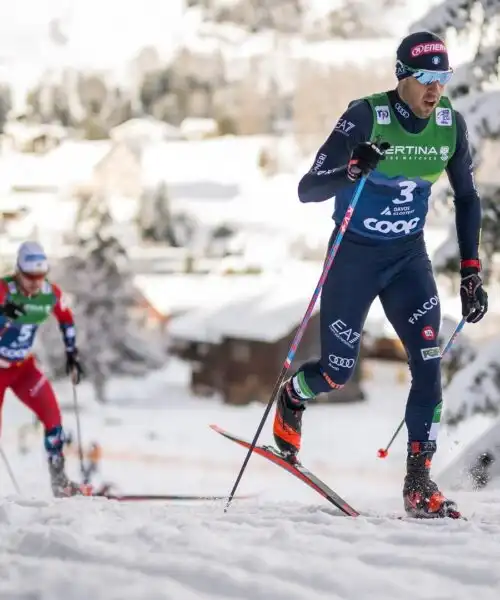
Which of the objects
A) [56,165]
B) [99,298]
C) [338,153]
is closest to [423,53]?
[338,153]

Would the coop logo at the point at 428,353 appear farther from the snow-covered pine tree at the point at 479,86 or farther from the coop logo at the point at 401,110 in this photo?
the snow-covered pine tree at the point at 479,86

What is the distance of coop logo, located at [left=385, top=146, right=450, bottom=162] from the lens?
16.6 feet

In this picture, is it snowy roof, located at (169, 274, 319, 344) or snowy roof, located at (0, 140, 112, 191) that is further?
snowy roof, located at (0, 140, 112, 191)

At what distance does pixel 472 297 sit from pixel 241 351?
36230mm

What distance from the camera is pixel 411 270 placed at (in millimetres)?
5270

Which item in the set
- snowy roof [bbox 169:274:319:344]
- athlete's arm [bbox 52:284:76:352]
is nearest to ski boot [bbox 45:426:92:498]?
athlete's arm [bbox 52:284:76:352]

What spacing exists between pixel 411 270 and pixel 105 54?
184m

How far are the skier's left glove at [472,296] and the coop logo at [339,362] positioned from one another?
0.66m

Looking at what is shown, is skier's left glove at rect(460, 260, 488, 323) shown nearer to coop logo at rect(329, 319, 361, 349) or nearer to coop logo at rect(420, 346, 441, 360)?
coop logo at rect(420, 346, 441, 360)

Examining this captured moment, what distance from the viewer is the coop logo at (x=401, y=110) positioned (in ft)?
16.7

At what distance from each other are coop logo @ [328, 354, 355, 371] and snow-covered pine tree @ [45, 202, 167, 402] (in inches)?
1493

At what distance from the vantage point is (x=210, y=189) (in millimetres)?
101500

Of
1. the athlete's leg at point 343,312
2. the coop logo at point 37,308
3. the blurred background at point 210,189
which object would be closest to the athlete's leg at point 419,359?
the athlete's leg at point 343,312

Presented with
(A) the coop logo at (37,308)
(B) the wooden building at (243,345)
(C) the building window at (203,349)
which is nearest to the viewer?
(A) the coop logo at (37,308)
